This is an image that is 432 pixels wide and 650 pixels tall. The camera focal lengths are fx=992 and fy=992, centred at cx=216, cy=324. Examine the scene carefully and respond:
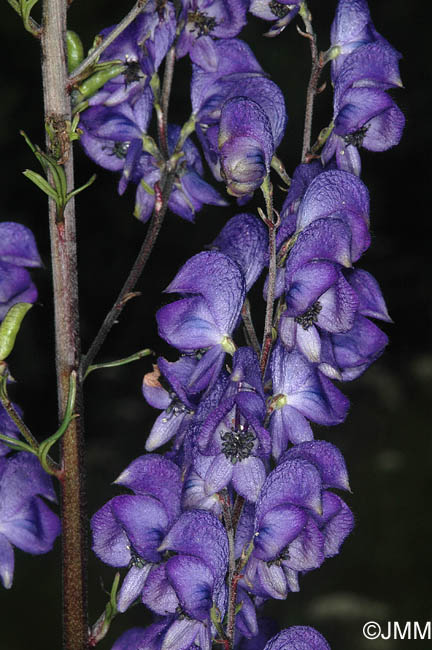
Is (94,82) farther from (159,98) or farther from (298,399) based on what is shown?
(298,399)

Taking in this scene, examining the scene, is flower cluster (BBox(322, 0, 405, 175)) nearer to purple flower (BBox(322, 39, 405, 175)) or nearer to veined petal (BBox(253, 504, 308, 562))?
purple flower (BBox(322, 39, 405, 175))

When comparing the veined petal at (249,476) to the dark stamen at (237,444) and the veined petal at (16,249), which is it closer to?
the dark stamen at (237,444)

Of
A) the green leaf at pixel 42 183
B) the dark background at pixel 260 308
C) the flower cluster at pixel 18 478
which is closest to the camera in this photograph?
the green leaf at pixel 42 183

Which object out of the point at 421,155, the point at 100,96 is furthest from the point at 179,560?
the point at 421,155

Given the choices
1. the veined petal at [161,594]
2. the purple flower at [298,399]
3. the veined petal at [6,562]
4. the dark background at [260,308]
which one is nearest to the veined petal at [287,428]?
the purple flower at [298,399]

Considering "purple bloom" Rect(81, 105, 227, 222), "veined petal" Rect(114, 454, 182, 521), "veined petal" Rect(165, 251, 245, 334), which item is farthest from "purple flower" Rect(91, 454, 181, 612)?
"purple bloom" Rect(81, 105, 227, 222)

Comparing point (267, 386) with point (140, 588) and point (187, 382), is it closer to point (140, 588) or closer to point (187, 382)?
point (187, 382)
